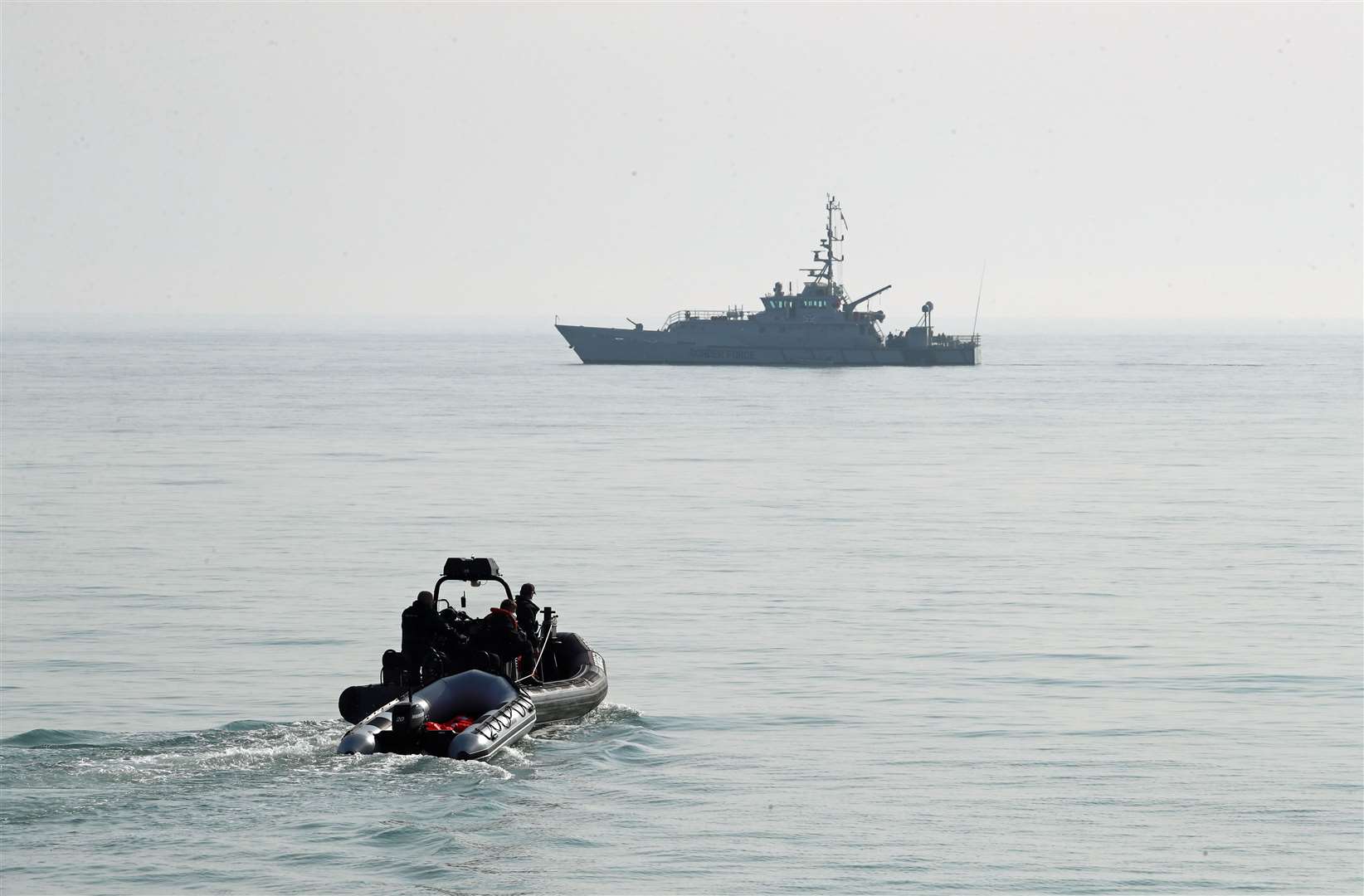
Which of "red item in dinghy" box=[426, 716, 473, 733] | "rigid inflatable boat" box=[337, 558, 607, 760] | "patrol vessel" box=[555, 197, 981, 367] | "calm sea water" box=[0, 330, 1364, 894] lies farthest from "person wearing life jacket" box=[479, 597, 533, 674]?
"patrol vessel" box=[555, 197, 981, 367]

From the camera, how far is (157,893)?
14.7m

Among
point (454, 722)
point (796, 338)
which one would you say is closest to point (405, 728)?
point (454, 722)

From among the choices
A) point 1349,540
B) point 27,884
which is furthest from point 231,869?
point 1349,540

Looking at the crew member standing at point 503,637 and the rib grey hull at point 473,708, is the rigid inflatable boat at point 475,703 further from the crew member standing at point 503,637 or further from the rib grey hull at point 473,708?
the crew member standing at point 503,637

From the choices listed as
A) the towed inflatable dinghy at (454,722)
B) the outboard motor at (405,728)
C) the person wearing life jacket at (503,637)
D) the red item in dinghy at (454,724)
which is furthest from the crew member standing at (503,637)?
the outboard motor at (405,728)

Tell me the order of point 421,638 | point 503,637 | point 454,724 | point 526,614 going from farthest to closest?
point 526,614 < point 503,637 < point 421,638 < point 454,724

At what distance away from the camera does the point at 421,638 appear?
20.3 m

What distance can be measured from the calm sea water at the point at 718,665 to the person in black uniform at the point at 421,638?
1.63m

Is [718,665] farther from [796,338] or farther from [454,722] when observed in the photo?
[796,338]

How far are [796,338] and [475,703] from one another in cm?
10520

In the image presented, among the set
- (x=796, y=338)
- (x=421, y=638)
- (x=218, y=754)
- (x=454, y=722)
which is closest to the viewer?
(x=218, y=754)

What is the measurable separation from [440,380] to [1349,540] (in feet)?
287

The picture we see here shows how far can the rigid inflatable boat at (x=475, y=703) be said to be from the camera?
18484 mm

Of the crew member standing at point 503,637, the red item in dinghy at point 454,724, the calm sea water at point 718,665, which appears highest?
the crew member standing at point 503,637
